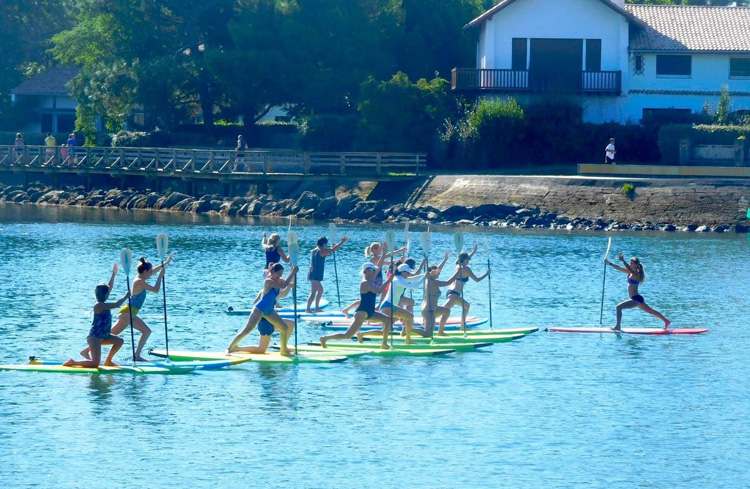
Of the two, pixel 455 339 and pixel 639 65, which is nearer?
pixel 455 339

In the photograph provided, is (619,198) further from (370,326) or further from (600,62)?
(370,326)

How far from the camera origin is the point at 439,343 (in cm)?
2478

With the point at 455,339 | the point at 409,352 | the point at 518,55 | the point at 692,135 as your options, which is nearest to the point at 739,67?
the point at 692,135

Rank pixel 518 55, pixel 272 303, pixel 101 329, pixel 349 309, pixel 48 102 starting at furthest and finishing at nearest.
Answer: pixel 48 102, pixel 518 55, pixel 349 309, pixel 272 303, pixel 101 329

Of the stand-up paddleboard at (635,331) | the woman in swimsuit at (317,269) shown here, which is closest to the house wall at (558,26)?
the woman in swimsuit at (317,269)

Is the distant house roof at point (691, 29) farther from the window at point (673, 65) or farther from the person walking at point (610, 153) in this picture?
the person walking at point (610, 153)

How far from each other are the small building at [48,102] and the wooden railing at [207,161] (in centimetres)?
1482

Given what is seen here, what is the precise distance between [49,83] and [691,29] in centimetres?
4279

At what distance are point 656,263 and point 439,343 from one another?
17.8 m

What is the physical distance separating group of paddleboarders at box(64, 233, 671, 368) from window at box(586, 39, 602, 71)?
36825mm

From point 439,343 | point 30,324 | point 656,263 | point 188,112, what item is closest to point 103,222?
point 188,112

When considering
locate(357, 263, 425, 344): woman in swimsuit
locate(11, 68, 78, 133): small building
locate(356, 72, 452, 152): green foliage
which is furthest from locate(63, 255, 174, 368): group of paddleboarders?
locate(11, 68, 78, 133): small building

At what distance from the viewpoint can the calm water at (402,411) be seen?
1656 cm

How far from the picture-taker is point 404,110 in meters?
61.1
